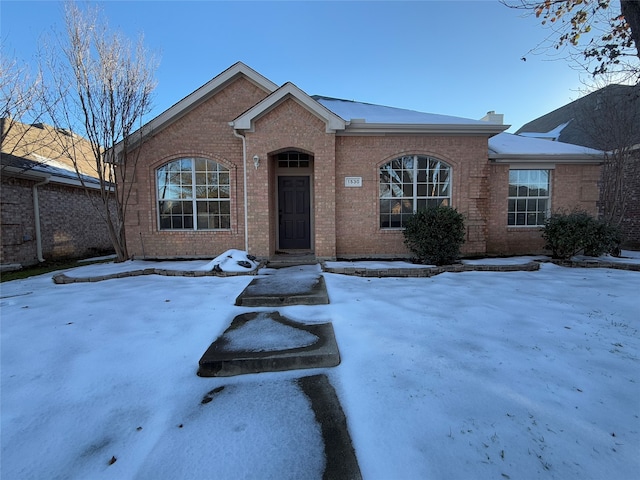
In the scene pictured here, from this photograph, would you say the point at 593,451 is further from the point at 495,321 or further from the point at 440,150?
the point at 440,150

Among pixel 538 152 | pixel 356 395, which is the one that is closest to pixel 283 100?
pixel 356 395

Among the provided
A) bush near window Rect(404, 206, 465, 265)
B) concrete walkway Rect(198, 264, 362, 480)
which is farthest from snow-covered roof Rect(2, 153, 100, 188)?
bush near window Rect(404, 206, 465, 265)

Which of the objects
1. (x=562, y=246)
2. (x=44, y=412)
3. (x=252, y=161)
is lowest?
(x=44, y=412)

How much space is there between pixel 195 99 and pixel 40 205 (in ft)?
21.4

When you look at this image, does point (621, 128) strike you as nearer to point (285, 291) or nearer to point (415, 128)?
point (415, 128)

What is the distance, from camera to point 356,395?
2.31m

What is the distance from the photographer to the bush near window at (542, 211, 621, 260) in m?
7.38

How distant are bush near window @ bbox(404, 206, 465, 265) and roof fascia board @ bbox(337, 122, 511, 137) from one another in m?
2.29

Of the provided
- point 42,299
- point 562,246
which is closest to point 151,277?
point 42,299

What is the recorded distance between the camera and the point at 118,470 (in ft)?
5.46

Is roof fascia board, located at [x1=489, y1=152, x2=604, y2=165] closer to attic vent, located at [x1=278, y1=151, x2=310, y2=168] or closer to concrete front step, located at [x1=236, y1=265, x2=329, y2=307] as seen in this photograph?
attic vent, located at [x1=278, y1=151, x2=310, y2=168]

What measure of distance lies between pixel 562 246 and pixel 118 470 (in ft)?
31.5

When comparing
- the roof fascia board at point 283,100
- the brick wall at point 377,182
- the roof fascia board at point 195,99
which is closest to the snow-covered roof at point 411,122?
the brick wall at point 377,182

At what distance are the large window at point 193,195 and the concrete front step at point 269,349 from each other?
558 centimetres
